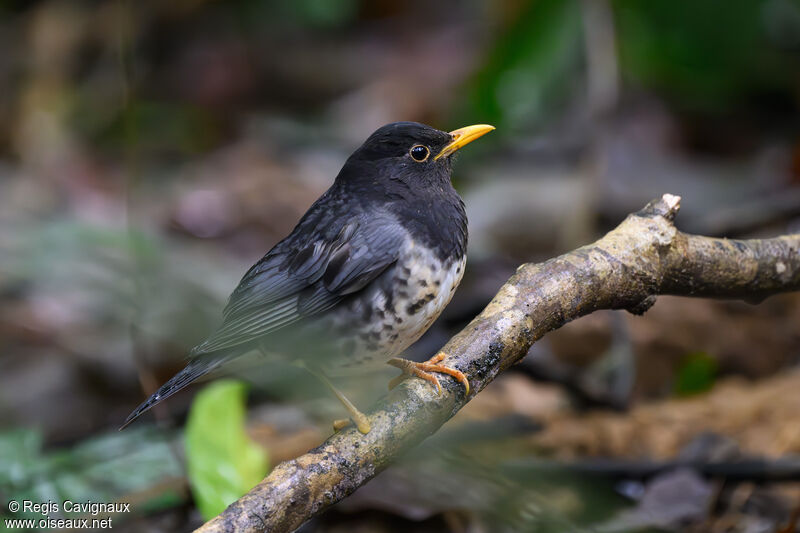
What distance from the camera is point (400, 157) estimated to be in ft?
10.9

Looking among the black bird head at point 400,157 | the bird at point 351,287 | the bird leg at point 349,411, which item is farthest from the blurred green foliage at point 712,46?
the bird leg at point 349,411

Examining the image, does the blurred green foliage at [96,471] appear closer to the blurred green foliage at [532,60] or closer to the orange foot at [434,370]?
the orange foot at [434,370]

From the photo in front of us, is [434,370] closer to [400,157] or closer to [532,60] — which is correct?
[400,157]

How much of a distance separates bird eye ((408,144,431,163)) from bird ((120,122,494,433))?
12cm

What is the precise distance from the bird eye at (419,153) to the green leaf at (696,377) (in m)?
2.11

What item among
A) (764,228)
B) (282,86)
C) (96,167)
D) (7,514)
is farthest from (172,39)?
(7,514)

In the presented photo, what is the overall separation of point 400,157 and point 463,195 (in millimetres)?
3193

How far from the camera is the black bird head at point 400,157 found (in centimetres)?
329

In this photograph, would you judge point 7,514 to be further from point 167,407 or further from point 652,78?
point 652,78

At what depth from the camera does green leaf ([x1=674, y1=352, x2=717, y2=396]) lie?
4.63 m

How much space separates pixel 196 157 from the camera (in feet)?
30.0

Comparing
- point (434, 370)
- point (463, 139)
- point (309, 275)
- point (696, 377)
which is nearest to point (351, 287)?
point (309, 275)

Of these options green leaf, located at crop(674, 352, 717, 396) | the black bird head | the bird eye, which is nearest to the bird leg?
the black bird head

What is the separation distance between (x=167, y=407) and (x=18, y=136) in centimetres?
557
